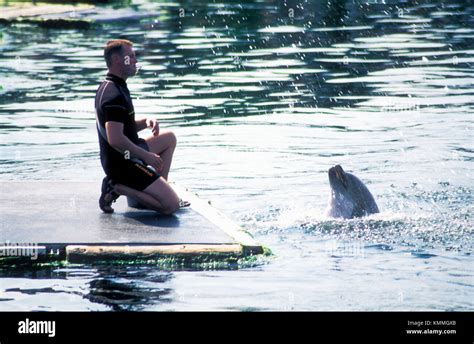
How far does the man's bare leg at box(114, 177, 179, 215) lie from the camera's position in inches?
398

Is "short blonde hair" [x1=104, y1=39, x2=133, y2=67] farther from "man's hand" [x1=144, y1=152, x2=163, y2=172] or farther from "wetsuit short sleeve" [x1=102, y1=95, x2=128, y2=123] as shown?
"man's hand" [x1=144, y1=152, x2=163, y2=172]

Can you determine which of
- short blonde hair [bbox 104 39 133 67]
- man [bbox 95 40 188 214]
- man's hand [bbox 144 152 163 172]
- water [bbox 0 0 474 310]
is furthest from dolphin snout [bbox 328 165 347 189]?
short blonde hair [bbox 104 39 133 67]

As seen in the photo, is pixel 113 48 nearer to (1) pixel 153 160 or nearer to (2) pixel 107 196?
(1) pixel 153 160

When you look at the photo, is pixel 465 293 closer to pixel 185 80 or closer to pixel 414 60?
pixel 185 80

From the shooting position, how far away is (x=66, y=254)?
9.30 metres

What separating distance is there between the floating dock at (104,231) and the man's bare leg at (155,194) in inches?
4.8

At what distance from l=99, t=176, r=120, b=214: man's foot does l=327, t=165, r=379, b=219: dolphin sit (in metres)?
2.22

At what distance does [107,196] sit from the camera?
33.6ft

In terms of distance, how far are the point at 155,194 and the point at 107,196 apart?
0.44 m

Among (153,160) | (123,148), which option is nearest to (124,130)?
(123,148)

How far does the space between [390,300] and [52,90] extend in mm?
13388

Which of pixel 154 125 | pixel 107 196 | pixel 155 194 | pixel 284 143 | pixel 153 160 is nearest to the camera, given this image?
pixel 153 160

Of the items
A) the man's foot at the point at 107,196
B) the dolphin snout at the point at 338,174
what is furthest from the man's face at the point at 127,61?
the dolphin snout at the point at 338,174
